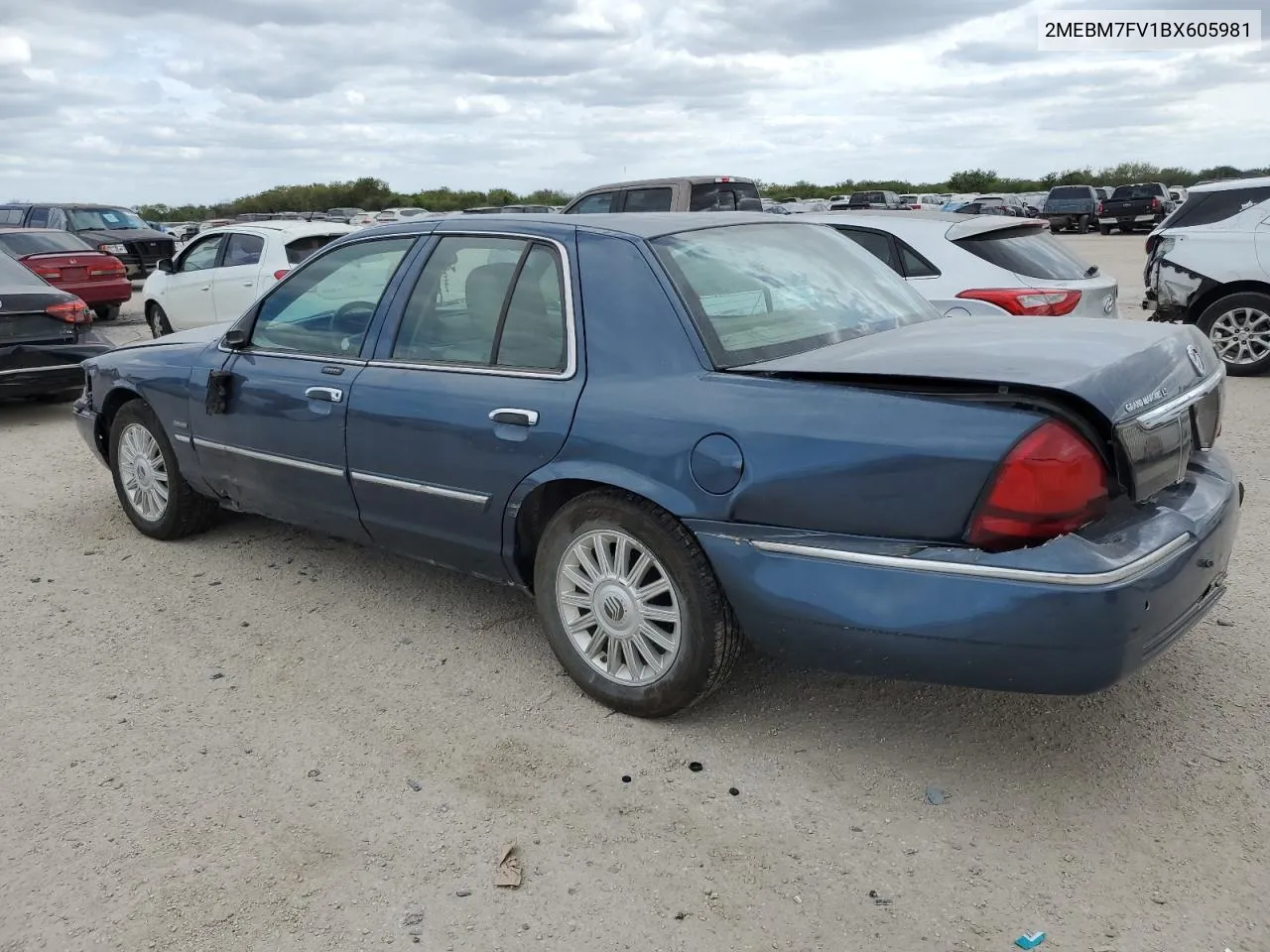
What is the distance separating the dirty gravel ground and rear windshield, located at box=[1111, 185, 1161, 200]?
36914mm

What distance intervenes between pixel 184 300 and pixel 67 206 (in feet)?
35.8

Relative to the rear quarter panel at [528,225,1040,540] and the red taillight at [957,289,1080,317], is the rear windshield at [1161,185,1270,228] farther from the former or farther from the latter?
the rear quarter panel at [528,225,1040,540]

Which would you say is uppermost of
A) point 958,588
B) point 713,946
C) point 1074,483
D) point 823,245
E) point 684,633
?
point 823,245

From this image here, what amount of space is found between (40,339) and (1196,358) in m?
8.62

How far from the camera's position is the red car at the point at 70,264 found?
1508 cm

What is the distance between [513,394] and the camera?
12.0 ft

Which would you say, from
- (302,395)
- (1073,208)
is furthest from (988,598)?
(1073,208)

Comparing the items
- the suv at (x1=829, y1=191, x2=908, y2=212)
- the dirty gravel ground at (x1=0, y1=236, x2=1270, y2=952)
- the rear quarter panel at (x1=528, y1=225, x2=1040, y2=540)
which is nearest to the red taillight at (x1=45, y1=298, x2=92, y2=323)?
the dirty gravel ground at (x1=0, y1=236, x2=1270, y2=952)

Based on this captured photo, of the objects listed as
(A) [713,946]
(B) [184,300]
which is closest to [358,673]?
(A) [713,946]

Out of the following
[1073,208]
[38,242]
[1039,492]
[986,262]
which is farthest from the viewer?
[1073,208]

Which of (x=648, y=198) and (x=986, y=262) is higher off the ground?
(x=648, y=198)

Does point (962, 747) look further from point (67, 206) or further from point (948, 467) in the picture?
point (67, 206)

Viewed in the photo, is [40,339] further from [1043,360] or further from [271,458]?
[1043,360]

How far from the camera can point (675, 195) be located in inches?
509
